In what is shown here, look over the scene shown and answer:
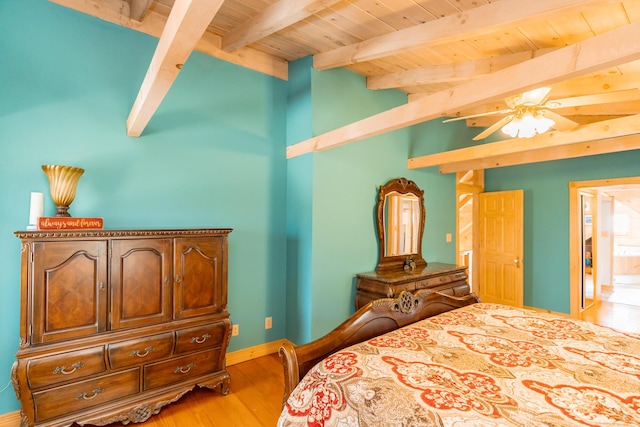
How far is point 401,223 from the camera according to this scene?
386cm

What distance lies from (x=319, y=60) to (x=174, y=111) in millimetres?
1483

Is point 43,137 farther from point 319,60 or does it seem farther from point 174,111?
point 319,60

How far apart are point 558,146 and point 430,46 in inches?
61.9

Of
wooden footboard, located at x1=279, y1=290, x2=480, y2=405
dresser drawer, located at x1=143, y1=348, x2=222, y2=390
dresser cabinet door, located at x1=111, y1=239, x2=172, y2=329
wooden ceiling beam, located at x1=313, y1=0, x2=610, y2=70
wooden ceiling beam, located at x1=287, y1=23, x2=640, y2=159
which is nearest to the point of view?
wooden ceiling beam, located at x1=287, y1=23, x2=640, y2=159

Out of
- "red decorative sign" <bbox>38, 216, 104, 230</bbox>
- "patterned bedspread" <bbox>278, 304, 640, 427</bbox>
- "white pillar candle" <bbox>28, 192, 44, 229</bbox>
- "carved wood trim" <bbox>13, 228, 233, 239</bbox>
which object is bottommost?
"patterned bedspread" <bbox>278, 304, 640, 427</bbox>

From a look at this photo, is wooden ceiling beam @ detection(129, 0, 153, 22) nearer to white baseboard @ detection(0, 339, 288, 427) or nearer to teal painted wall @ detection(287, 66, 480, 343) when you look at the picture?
teal painted wall @ detection(287, 66, 480, 343)

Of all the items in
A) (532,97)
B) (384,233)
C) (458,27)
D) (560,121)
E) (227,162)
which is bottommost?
(384,233)

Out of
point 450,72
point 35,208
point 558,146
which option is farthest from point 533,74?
point 35,208

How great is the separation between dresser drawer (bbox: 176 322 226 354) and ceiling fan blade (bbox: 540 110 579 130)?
308cm

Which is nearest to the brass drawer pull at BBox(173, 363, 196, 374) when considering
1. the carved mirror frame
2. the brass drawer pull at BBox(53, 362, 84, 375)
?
the brass drawer pull at BBox(53, 362, 84, 375)

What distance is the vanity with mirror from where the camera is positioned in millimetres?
3320

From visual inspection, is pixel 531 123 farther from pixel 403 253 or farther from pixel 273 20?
pixel 273 20

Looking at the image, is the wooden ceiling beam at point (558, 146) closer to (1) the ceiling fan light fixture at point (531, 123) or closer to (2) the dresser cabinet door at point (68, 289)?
(1) the ceiling fan light fixture at point (531, 123)

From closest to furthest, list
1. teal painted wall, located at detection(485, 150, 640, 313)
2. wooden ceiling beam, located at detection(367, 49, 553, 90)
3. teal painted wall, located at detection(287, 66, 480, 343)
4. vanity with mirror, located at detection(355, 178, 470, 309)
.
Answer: wooden ceiling beam, located at detection(367, 49, 553, 90) → teal painted wall, located at detection(287, 66, 480, 343) → vanity with mirror, located at detection(355, 178, 470, 309) → teal painted wall, located at detection(485, 150, 640, 313)
